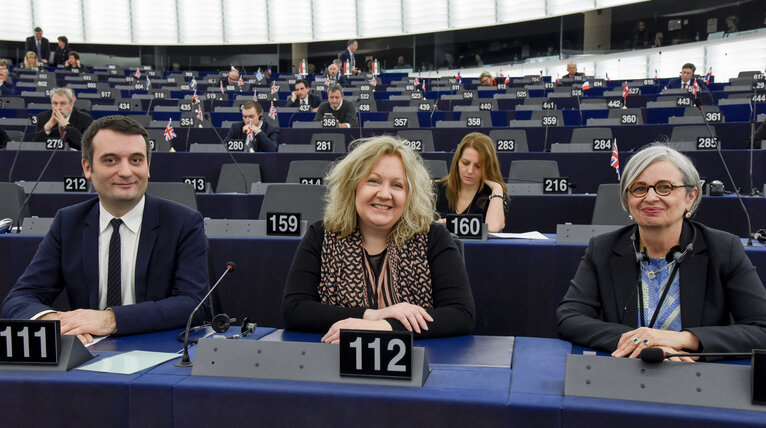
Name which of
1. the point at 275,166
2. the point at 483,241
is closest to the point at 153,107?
the point at 275,166

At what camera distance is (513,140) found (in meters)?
5.95

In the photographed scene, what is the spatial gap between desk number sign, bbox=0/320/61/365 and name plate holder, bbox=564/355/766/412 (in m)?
0.95

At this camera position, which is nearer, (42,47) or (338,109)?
(338,109)

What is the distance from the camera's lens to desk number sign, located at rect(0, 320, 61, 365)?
4.23 ft

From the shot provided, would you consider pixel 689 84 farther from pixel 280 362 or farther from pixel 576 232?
pixel 280 362

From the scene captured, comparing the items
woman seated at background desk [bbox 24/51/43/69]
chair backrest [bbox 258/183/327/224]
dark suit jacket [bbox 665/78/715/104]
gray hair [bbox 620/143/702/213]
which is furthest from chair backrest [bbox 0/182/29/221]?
woman seated at background desk [bbox 24/51/43/69]

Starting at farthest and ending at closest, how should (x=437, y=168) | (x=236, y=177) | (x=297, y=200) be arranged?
(x=236, y=177), (x=437, y=168), (x=297, y=200)

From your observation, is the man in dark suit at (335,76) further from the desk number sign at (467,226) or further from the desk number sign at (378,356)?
the desk number sign at (378,356)

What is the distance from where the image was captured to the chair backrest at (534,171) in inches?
182

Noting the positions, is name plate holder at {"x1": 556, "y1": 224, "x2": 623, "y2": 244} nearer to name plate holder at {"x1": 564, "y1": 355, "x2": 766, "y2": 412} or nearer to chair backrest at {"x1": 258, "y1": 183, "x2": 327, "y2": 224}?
chair backrest at {"x1": 258, "y1": 183, "x2": 327, "y2": 224}

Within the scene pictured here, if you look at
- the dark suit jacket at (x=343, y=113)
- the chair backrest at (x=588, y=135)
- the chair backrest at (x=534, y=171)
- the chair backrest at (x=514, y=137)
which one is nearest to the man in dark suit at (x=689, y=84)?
the chair backrest at (x=588, y=135)

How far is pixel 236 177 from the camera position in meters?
5.16

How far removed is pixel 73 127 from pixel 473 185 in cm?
399

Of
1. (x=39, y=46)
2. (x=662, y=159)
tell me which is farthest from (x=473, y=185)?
(x=39, y=46)
